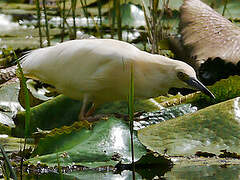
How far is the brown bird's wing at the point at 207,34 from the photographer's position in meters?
3.12

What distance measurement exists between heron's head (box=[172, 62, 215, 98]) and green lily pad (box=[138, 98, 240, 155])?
0.21 meters

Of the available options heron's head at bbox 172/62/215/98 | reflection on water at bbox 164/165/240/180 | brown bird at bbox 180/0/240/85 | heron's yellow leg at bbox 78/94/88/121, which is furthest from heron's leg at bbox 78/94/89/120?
reflection on water at bbox 164/165/240/180

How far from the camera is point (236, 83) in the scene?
264 centimetres

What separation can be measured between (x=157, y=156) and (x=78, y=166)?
26 cm

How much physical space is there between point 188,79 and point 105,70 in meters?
0.35

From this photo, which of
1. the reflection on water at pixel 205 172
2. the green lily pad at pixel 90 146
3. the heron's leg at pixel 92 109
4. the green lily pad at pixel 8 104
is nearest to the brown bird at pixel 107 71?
the heron's leg at pixel 92 109

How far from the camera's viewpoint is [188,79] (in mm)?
2596

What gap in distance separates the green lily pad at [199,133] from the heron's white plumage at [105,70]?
312mm

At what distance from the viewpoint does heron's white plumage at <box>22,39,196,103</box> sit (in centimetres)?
264

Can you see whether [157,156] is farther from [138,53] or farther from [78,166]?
[138,53]

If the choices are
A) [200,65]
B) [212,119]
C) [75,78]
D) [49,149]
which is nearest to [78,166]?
[49,149]

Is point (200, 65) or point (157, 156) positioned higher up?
point (157, 156)

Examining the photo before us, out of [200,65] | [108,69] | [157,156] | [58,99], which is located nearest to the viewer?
[157,156]

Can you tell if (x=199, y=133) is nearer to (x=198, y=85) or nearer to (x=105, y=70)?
(x=198, y=85)
